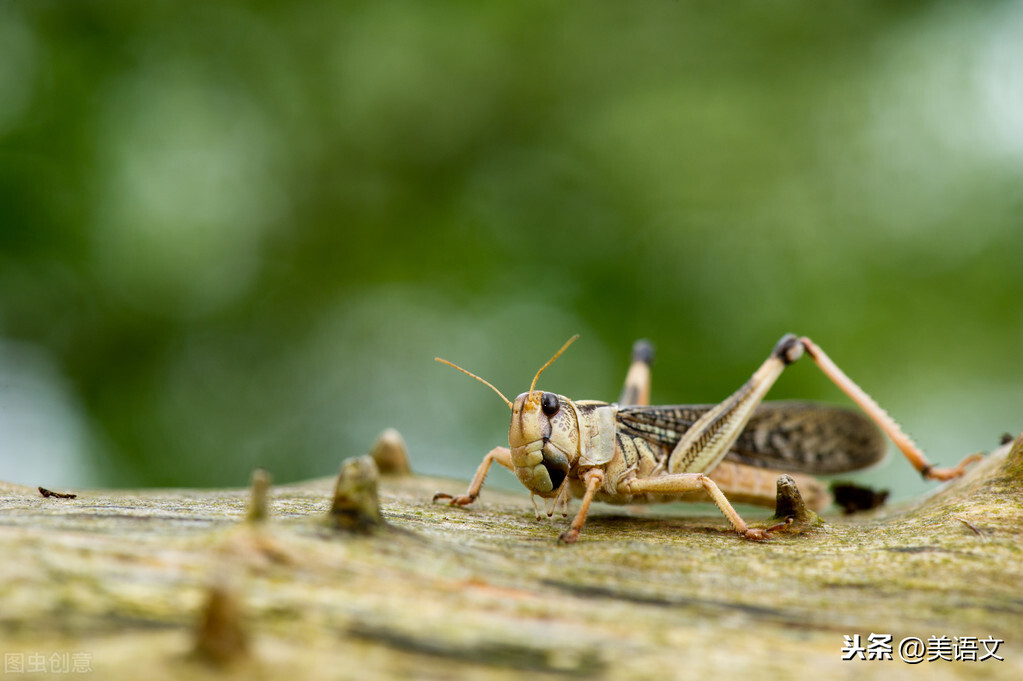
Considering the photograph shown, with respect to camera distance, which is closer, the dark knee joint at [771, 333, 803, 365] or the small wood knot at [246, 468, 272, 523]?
the small wood knot at [246, 468, 272, 523]

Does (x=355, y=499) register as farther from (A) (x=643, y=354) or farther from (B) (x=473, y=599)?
(A) (x=643, y=354)

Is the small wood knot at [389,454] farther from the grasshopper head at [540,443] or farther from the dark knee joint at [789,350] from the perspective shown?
the dark knee joint at [789,350]

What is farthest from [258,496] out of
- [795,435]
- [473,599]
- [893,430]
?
[795,435]

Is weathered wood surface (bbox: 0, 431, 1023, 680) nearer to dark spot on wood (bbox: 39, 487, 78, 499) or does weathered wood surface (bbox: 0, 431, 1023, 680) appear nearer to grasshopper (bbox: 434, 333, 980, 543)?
dark spot on wood (bbox: 39, 487, 78, 499)

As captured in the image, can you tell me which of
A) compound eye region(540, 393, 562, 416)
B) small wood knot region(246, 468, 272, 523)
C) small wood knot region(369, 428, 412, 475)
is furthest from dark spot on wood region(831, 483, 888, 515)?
small wood knot region(246, 468, 272, 523)

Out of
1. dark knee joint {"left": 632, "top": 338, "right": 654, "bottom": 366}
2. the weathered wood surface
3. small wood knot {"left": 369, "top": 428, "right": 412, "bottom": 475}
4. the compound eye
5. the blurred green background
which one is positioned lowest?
the weathered wood surface

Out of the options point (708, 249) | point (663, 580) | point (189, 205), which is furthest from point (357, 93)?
point (663, 580)
